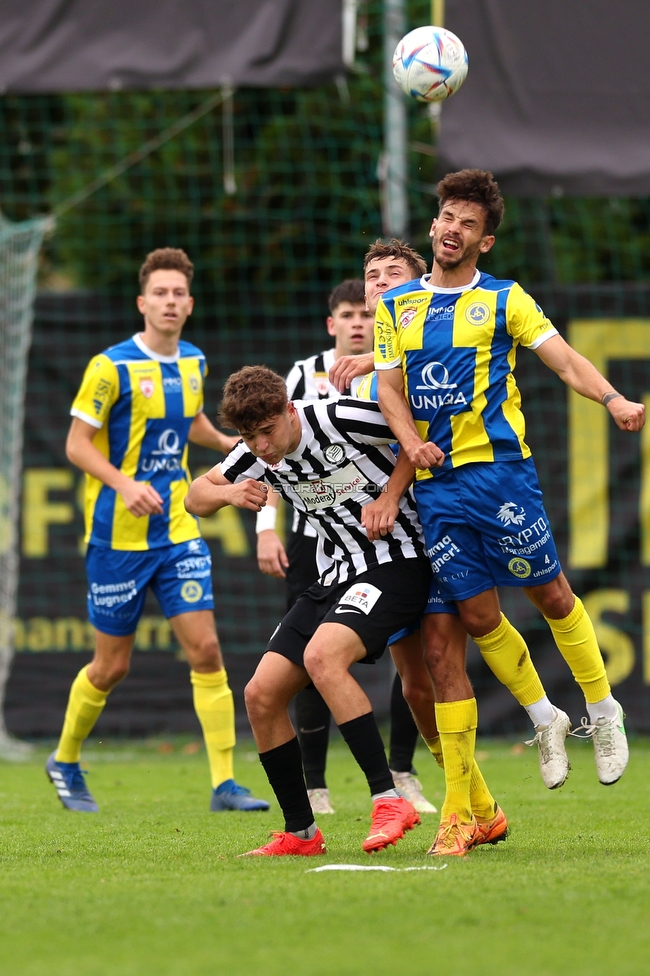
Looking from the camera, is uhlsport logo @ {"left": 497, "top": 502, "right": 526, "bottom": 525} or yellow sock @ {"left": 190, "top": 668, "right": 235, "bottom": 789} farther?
yellow sock @ {"left": 190, "top": 668, "right": 235, "bottom": 789}

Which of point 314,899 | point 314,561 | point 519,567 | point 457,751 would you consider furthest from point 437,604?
point 314,561

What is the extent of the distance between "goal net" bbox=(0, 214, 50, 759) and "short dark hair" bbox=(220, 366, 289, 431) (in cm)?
566

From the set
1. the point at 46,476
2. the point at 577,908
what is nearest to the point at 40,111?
the point at 46,476

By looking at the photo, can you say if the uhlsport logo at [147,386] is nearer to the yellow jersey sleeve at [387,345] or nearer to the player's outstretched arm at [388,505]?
the yellow jersey sleeve at [387,345]

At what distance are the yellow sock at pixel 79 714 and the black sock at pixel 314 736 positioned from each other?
1053mm

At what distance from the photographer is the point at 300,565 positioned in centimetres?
673

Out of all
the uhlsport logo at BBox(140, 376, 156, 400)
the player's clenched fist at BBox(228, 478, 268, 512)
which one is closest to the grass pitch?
the player's clenched fist at BBox(228, 478, 268, 512)

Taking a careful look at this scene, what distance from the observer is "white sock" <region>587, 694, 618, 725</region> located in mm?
5223

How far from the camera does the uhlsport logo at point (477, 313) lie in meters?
4.93

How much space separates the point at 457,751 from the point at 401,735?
1.78 m

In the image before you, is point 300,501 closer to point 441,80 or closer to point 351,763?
point 441,80

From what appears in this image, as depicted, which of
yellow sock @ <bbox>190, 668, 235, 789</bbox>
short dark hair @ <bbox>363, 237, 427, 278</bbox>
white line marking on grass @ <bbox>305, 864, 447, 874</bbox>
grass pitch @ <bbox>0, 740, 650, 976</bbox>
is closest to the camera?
grass pitch @ <bbox>0, 740, 650, 976</bbox>

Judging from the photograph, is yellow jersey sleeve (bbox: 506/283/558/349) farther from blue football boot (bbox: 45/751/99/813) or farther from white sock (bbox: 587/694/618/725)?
blue football boot (bbox: 45/751/99/813)

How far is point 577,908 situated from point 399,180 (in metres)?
6.85
